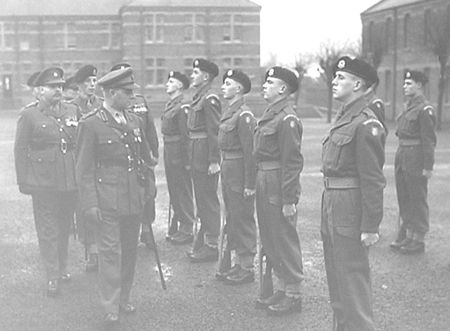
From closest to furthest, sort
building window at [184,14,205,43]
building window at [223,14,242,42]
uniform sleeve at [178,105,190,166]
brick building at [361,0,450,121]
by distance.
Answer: uniform sleeve at [178,105,190,166] < brick building at [361,0,450,121] < building window at [184,14,205,43] < building window at [223,14,242,42]

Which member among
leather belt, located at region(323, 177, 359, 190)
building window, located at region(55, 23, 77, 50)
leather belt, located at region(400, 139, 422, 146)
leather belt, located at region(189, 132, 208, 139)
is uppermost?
building window, located at region(55, 23, 77, 50)

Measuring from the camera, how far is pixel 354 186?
4973mm

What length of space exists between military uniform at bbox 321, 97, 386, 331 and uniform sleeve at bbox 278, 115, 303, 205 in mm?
803

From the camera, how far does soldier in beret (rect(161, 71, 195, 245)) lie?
8.74 metres

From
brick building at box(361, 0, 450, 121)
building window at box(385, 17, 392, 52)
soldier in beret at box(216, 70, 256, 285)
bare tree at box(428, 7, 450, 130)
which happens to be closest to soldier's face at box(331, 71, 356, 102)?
soldier in beret at box(216, 70, 256, 285)

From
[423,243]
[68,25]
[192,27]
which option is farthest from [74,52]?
[423,243]

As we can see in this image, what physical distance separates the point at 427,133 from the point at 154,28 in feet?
148

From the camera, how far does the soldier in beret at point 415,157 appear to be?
26.9 feet

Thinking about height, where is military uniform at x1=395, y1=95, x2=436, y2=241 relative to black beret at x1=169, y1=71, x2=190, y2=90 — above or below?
below

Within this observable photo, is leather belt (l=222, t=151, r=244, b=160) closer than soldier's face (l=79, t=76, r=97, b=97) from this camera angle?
Yes

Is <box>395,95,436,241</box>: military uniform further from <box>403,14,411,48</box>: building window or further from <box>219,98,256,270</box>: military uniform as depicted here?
<box>403,14,411,48</box>: building window

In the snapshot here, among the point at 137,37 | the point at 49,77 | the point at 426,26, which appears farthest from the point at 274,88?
the point at 137,37

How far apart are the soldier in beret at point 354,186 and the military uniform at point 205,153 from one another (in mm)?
2848

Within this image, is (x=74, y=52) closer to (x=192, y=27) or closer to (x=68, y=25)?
(x=68, y=25)
